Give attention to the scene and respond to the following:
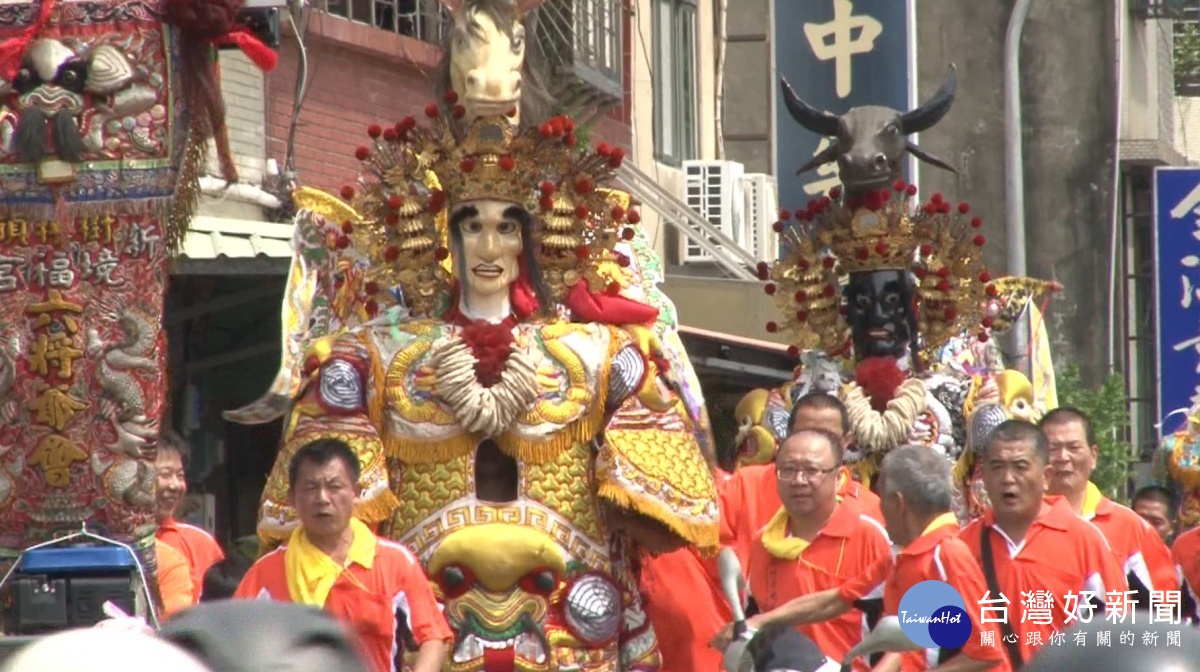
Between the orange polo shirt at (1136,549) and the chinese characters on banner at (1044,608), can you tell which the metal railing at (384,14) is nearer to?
the orange polo shirt at (1136,549)

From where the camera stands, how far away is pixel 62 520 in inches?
295

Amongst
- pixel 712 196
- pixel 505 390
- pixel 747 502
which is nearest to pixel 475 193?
pixel 505 390

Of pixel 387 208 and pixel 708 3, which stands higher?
pixel 708 3

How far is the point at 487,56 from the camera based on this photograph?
8797 mm

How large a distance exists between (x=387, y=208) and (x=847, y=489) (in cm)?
190

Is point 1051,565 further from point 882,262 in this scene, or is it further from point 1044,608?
point 882,262

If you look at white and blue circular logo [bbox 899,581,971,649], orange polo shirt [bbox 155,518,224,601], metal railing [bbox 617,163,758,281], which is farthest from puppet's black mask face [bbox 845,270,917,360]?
metal railing [bbox 617,163,758,281]

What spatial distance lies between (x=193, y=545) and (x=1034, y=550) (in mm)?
2888

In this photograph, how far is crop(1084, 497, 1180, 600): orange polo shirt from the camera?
9.02 metres

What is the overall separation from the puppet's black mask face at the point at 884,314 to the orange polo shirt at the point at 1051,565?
9.25 ft

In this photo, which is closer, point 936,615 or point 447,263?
point 936,615

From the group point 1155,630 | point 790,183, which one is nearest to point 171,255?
point 1155,630

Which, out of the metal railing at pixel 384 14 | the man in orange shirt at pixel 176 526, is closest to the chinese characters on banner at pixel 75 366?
the man in orange shirt at pixel 176 526

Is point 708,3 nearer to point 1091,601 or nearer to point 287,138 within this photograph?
point 287,138
